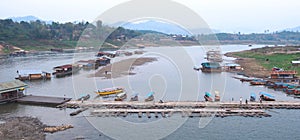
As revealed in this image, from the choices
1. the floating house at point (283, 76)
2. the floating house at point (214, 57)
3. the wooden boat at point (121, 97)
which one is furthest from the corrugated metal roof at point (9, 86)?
the floating house at point (214, 57)

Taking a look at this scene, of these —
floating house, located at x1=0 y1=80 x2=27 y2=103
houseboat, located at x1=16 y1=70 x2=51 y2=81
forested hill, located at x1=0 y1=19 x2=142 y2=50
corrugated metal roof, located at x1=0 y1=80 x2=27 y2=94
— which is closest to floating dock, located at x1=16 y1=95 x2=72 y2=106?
floating house, located at x1=0 y1=80 x2=27 y2=103

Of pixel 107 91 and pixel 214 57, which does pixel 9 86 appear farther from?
pixel 214 57

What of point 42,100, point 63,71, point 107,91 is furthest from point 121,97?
point 63,71

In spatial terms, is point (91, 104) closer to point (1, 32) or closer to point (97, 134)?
point (97, 134)

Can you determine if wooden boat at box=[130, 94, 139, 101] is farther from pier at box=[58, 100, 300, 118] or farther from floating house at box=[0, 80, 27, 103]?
floating house at box=[0, 80, 27, 103]

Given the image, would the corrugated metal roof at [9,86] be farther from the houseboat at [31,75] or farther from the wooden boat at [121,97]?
the houseboat at [31,75]

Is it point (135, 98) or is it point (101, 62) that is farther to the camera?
point (101, 62)
